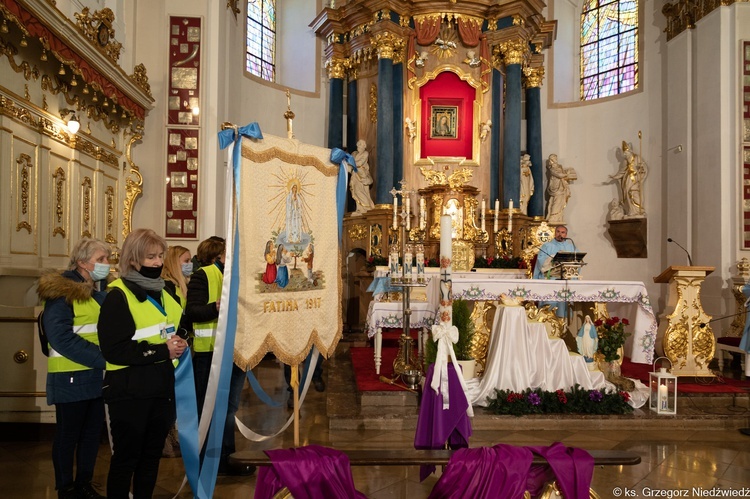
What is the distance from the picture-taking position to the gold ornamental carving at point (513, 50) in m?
11.8

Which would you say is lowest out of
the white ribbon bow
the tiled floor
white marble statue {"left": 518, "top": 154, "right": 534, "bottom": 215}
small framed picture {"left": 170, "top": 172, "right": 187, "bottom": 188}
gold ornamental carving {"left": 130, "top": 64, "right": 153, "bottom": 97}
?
the tiled floor

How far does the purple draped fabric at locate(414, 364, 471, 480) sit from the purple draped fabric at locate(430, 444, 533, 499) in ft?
2.87

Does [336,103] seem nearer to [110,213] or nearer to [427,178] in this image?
[427,178]

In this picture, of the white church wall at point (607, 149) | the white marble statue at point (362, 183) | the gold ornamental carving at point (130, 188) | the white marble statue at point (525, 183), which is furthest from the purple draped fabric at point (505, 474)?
the white marble statue at point (525, 183)

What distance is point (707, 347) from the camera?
6.55m

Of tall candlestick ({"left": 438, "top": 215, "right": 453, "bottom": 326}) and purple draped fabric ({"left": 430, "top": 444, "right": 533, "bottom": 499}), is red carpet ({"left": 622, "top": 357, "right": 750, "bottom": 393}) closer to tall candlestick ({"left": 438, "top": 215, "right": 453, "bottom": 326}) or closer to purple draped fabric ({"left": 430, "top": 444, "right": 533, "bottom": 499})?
tall candlestick ({"left": 438, "top": 215, "right": 453, "bottom": 326})

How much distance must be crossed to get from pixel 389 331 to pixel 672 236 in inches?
230

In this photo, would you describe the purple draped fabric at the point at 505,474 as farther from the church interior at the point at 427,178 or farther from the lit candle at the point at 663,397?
the lit candle at the point at 663,397

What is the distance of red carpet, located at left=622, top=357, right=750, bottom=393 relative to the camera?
596 cm

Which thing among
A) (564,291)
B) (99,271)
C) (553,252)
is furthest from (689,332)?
(99,271)

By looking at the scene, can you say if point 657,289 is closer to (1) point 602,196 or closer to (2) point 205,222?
(1) point 602,196

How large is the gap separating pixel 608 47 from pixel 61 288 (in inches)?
501

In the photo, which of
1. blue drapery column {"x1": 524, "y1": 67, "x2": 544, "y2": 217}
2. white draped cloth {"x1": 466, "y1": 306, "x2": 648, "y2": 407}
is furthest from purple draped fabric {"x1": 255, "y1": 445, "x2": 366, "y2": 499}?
blue drapery column {"x1": 524, "y1": 67, "x2": 544, "y2": 217}

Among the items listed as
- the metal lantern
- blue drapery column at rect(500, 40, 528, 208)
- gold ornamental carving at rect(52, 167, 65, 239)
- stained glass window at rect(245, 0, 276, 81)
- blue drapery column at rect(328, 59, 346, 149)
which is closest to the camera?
the metal lantern
